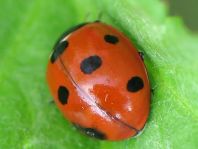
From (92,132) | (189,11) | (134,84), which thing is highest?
(134,84)

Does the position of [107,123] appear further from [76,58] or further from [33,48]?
[33,48]

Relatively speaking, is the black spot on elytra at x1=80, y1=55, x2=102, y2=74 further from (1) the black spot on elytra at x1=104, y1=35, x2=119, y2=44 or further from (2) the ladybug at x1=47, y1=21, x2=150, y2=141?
(1) the black spot on elytra at x1=104, y1=35, x2=119, y2=44

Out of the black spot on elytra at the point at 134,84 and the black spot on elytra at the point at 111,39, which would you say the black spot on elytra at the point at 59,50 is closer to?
the black spot on elytra at the point at 111,39

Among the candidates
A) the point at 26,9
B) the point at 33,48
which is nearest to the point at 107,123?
the point at 33,48

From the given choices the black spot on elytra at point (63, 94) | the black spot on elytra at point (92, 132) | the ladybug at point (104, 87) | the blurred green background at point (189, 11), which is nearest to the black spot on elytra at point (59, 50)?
the ladybug at point (104, 87)

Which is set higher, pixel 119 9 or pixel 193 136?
pixel 119 9

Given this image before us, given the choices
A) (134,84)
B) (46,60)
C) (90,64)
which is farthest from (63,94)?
(46,60)

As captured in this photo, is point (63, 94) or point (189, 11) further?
point (189, 11)

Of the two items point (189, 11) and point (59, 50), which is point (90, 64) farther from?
point (189, 11)
